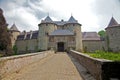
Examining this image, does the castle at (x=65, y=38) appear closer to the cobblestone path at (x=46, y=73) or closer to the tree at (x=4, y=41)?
the tree at (x=4, y=41)

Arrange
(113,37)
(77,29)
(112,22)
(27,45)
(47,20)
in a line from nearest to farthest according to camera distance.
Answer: (77,29) < (113,37) < (47,20) < (112,22) < (27,45)

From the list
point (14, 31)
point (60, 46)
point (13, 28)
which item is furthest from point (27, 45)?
point (60, 46)

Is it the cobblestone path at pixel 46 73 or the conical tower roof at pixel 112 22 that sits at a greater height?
the conical tower roof at pixel 112 22

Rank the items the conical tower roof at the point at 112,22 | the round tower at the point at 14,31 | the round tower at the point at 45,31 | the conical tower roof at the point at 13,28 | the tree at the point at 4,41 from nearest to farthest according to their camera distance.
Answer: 1. the tree at the point at 4,41
2. the round tower at the point at 45,31
3. the conical tower roof at the point at 112,22
4. the round tower at the point at 14,31
5. the conical tower roof at the point at 13,28

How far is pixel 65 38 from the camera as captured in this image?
45.6 metres

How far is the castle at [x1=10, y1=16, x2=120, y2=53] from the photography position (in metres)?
46.0

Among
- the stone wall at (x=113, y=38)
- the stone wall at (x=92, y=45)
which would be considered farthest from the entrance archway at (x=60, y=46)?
the stone wall at (x=113, y=38)

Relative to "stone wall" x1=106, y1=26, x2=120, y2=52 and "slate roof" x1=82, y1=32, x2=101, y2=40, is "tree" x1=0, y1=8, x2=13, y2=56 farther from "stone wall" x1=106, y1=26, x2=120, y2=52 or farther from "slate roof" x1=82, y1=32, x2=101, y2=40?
"stone wall" x1=106, y1=26, x2=120, y2=52

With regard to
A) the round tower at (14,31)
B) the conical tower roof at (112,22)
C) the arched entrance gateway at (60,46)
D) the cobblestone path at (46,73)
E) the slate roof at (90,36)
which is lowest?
the cobblestone path at (46,73)

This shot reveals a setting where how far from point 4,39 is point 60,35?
17.9 metres

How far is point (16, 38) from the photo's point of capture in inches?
2450

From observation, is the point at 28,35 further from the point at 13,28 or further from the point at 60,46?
the point at 60,46

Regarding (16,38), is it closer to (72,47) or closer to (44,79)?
(72,47)

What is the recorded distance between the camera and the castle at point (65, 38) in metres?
46.0
